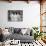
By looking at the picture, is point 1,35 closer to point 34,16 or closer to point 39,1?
point 34,16

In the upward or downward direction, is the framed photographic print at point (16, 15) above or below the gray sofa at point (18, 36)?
above

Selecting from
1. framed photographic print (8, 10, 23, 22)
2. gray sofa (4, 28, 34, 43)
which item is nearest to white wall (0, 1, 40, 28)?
framed photographic print (8, 10, 23, 22)

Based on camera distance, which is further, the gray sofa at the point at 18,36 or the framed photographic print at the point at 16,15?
the framed photographic print at the point at 16,15

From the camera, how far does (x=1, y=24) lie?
5188 mm

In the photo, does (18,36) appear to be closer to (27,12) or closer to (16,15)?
(16,15)

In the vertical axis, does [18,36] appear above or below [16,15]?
below

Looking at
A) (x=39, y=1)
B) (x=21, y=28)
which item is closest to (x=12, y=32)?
(x=21, y=28)

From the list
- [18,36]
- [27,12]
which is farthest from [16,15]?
[18,36]

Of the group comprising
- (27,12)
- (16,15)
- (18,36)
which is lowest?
(18,36)

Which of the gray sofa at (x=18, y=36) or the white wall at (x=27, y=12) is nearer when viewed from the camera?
the gray sofa at (x=18, y=36)

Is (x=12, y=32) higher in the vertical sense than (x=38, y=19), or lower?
lower

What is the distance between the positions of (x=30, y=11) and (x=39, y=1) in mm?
652

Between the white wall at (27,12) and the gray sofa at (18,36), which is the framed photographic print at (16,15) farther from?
the gray sofa at (18,36)

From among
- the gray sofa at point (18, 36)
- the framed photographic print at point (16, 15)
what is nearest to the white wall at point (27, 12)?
the framed photographic print at point (16, 15)
